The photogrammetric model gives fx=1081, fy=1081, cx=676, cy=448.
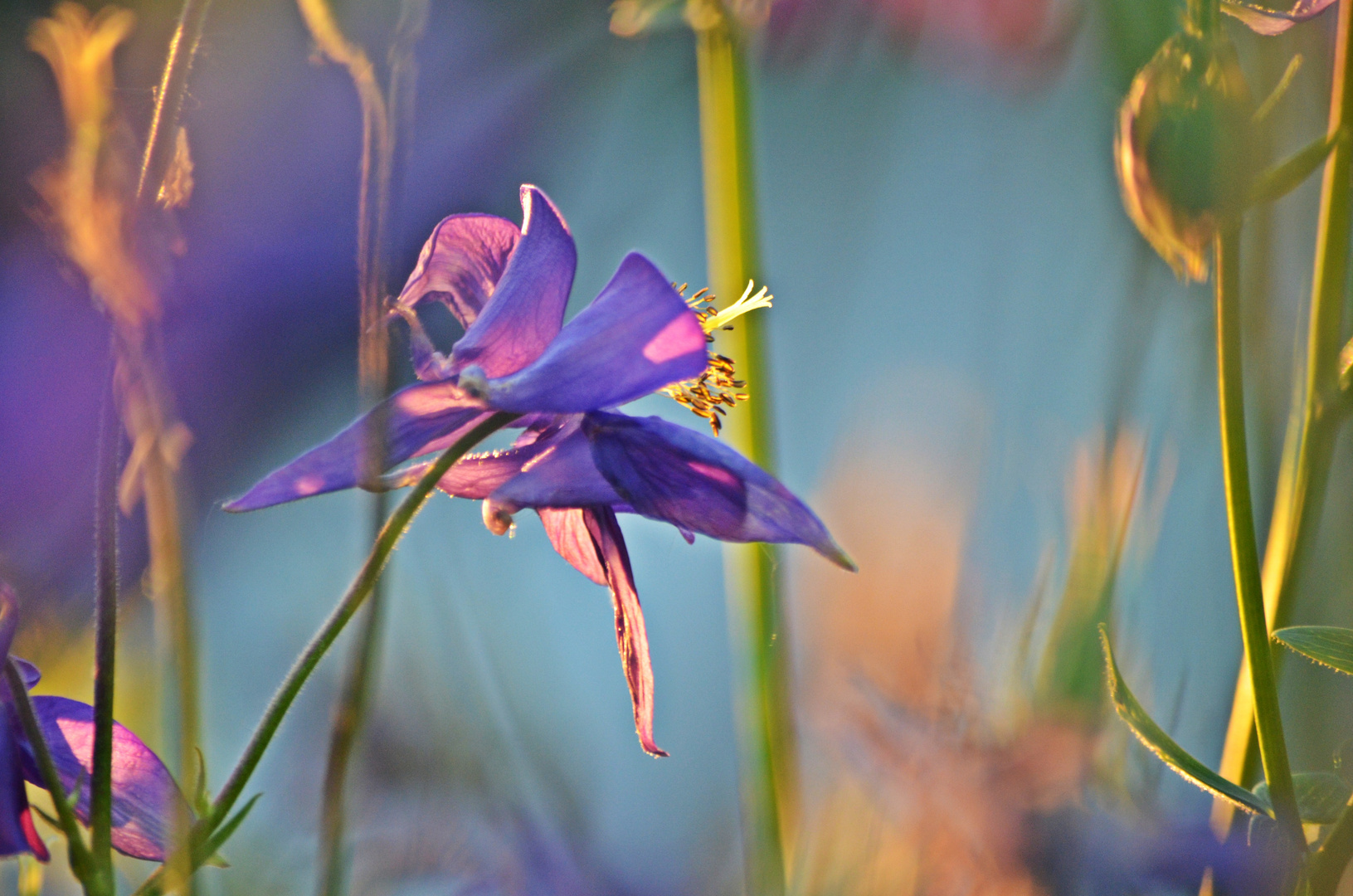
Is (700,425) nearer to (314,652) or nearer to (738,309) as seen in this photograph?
(738,309)

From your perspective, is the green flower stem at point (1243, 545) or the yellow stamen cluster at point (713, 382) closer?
the green flower stem at point (1243, 545)

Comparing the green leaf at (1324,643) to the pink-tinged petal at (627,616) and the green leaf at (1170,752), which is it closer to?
the green leaf at (1170,752)

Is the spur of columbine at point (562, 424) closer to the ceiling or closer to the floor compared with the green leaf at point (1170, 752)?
closer to the ceiling

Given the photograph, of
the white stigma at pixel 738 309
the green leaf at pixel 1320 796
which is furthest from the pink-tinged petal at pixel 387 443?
the green leaf at pixel 1320 796

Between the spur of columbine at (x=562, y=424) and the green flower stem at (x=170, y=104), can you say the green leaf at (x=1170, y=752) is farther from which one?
the green flower stem at (x=170, y=104)

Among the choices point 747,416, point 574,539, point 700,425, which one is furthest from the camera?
point 700,425

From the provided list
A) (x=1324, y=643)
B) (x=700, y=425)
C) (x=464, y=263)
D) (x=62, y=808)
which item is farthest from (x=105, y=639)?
(x=700, y=425)

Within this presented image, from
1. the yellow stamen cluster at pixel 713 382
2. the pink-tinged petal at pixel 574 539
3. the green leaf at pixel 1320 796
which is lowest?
the green leaf at pixel 1320 796

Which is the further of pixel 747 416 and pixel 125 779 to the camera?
pixel 747 416
